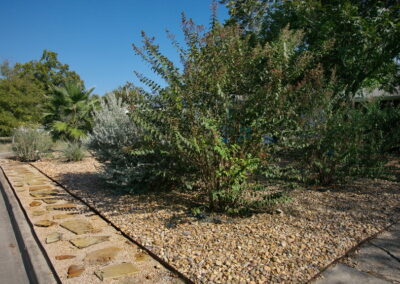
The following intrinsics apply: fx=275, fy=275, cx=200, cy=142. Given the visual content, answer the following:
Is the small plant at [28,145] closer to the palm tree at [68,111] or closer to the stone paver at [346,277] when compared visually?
the palm tree at [68,111]

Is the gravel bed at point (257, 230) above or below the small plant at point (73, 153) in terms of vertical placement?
below

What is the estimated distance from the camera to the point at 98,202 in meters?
4.79

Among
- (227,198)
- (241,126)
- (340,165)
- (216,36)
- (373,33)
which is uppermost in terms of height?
(373,33)

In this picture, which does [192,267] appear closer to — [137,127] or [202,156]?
[202,156]

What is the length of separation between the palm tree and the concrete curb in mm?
8794

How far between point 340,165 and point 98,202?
15.1 ft

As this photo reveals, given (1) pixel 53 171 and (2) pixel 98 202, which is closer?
(2) pixel 98 202

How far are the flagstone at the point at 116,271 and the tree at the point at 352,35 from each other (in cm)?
540

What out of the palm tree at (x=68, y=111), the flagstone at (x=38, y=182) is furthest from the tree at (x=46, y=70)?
the flagstone at (x=38, y=182)

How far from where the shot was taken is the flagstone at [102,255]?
2815 mm

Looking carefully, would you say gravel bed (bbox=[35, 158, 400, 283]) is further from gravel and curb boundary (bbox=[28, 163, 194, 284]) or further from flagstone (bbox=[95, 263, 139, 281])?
flagstone (bbox=[95, 263, 139, 281])

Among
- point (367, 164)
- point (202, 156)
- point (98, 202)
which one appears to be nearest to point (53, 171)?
point (98, 202)

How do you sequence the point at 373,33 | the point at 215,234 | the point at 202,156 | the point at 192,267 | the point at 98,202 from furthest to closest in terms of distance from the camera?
the point at 373,33 < the point at 98,202 < the point at 202,156 < the point at 215,234 < the point at 192,267

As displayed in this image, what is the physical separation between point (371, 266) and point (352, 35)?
616 centimetres
